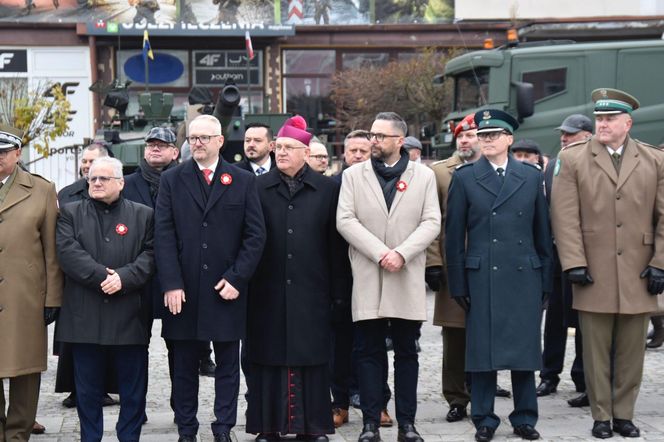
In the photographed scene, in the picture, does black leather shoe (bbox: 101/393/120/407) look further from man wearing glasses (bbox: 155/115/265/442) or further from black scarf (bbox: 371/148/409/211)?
black scarf (bbox: 371/148/409/211)

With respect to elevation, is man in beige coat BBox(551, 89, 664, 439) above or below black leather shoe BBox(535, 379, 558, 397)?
above

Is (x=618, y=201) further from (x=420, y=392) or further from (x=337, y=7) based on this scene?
(x=337, y=7)

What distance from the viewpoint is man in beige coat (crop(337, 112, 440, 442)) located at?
24.3ft

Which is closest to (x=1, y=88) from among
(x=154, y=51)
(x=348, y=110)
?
(x=154, y=51)

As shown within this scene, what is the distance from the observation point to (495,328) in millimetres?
7547

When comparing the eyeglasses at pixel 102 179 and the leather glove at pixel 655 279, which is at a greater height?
the eyeglasses at pixel 102 179

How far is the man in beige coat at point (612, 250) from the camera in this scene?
7637 millimetres

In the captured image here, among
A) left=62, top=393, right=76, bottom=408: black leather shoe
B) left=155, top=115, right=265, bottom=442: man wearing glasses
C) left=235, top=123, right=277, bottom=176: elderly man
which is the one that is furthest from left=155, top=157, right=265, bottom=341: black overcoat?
left=62, top=393, right=76, bottom=408: black leather shoe

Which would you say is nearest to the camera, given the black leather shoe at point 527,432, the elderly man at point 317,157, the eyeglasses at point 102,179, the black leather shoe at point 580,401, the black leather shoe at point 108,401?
the eyeglasses at point 102,179

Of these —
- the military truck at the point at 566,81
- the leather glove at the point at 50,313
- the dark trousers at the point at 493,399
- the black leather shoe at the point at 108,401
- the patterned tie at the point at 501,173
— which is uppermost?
the military truck at the point at 566,81

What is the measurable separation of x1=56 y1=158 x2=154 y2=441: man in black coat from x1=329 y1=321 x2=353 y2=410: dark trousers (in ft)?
5.04

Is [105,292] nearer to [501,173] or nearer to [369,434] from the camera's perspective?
[369,434]

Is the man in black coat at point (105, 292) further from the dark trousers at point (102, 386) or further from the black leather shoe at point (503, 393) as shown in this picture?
the black leather shoe at point (503, 393)

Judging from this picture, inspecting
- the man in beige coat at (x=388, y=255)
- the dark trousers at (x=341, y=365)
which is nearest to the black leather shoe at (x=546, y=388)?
the dark trousers at (x=341, y=365)
